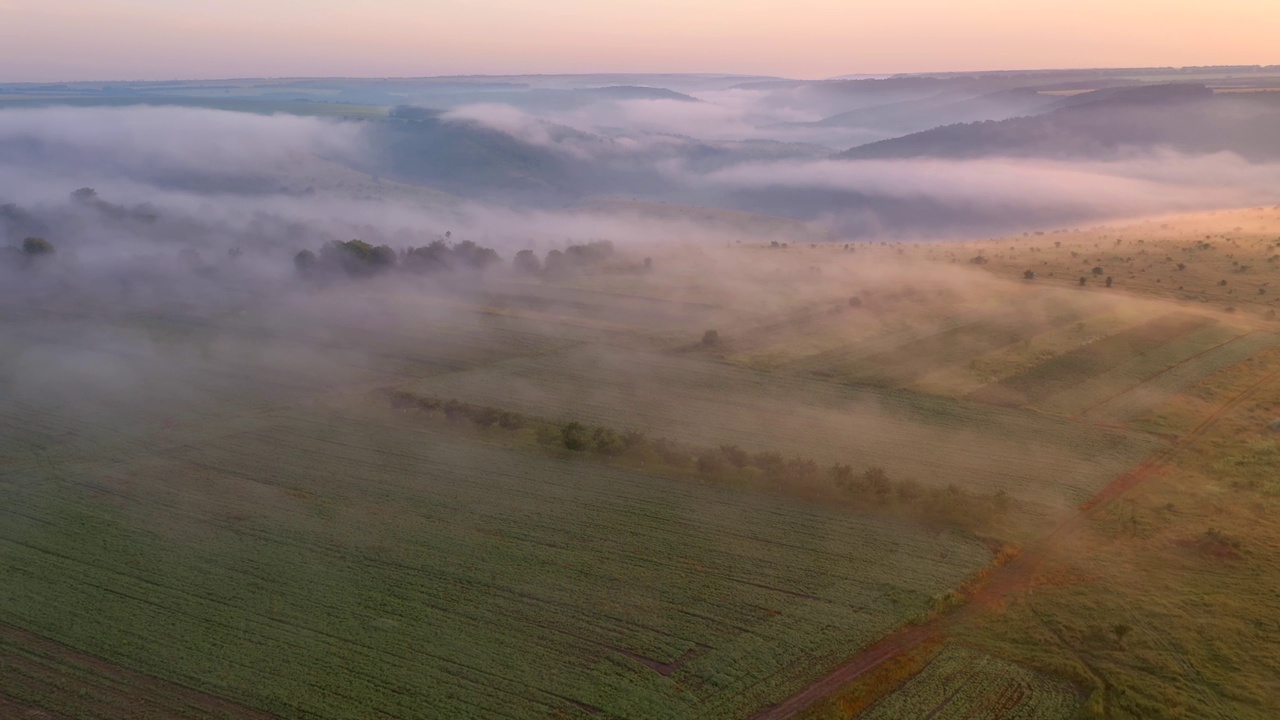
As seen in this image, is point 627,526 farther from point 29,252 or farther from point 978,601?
point 29,252

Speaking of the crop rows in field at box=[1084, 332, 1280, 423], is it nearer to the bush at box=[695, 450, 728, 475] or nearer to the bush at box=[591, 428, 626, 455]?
the bush at box=[695, 450, 728, 475]

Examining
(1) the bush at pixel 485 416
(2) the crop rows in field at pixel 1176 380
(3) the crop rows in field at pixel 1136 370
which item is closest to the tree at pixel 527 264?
(1) the bush at pixel 485 416

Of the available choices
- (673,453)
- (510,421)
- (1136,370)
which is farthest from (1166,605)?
(510,421)

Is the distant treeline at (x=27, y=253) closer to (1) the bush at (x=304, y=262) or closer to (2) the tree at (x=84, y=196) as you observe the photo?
(1) the bush at (x=304, y=262)

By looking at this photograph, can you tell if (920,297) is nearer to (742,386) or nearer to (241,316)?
(742,386)

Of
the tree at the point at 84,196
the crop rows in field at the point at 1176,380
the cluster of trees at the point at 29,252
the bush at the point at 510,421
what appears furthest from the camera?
the tree at the point at 84,196

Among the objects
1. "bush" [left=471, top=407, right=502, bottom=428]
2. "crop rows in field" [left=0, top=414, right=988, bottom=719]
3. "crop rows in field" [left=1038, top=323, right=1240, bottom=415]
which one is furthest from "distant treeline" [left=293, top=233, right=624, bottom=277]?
"crop rows in field" [left=0, top=414, right=988, bottom=719]
